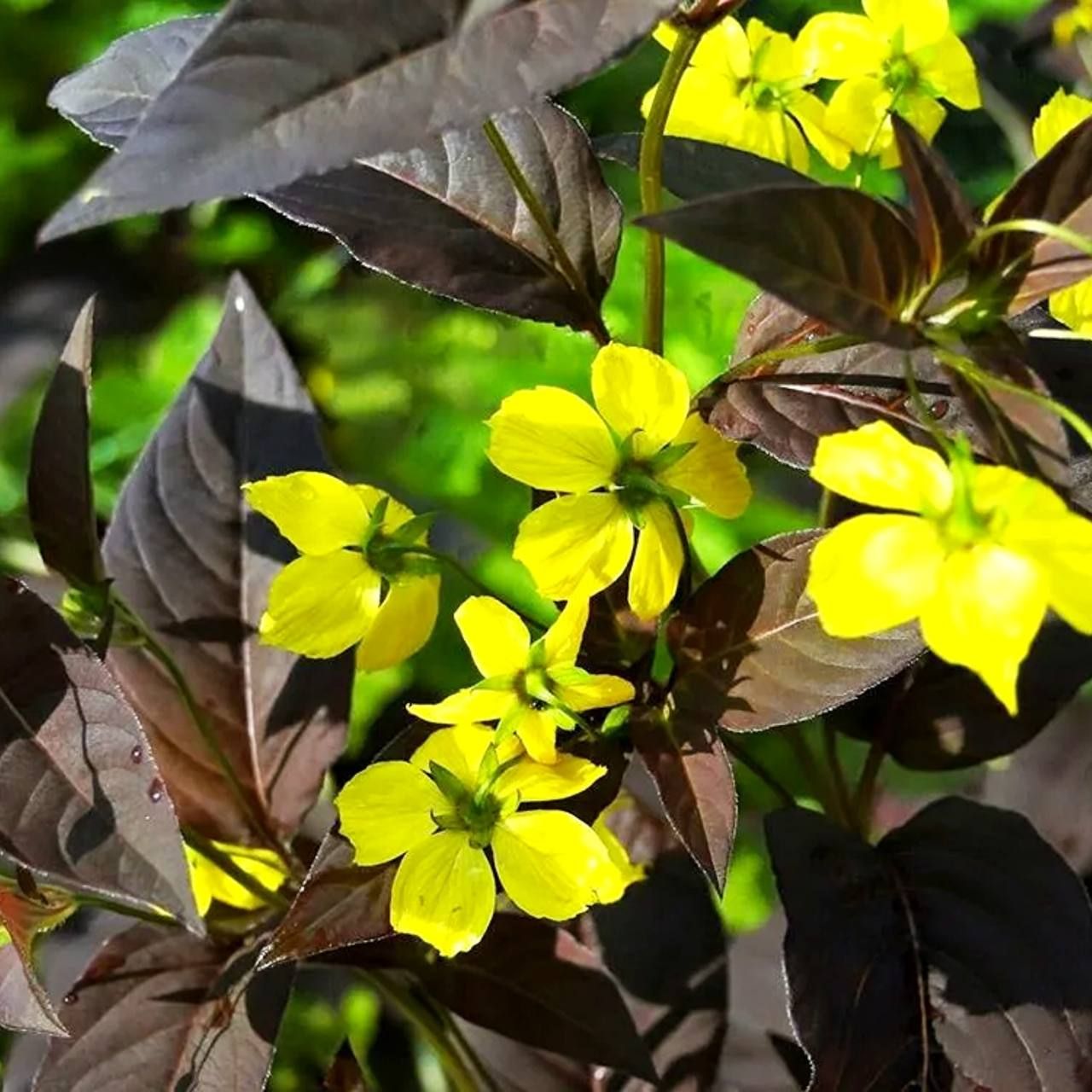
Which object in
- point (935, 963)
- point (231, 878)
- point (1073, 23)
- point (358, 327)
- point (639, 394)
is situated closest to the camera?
point (639, 394)

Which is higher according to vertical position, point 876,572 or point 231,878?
point 876,572

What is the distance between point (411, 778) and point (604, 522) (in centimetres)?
12

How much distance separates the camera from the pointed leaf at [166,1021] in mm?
605

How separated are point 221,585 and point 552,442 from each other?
11.8 inches

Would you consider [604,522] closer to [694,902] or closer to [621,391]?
[621,391]

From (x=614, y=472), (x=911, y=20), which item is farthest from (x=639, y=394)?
(x=911, y=20)

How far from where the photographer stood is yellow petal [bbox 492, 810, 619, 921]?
0.50 m

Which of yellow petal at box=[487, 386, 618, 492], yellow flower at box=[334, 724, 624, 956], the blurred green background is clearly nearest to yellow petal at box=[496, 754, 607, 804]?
yellow flower at box=[334, 724, 624, 956]

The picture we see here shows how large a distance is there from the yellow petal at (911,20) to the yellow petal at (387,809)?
1.25 feet

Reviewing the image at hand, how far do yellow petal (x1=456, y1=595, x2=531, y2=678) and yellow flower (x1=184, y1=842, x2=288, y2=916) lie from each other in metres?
0.22

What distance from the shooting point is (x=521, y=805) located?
54 centimetres

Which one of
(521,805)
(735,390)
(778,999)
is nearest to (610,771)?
(521,805)

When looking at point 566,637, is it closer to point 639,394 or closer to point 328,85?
point 639,394

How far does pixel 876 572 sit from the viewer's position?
39 centimetres
